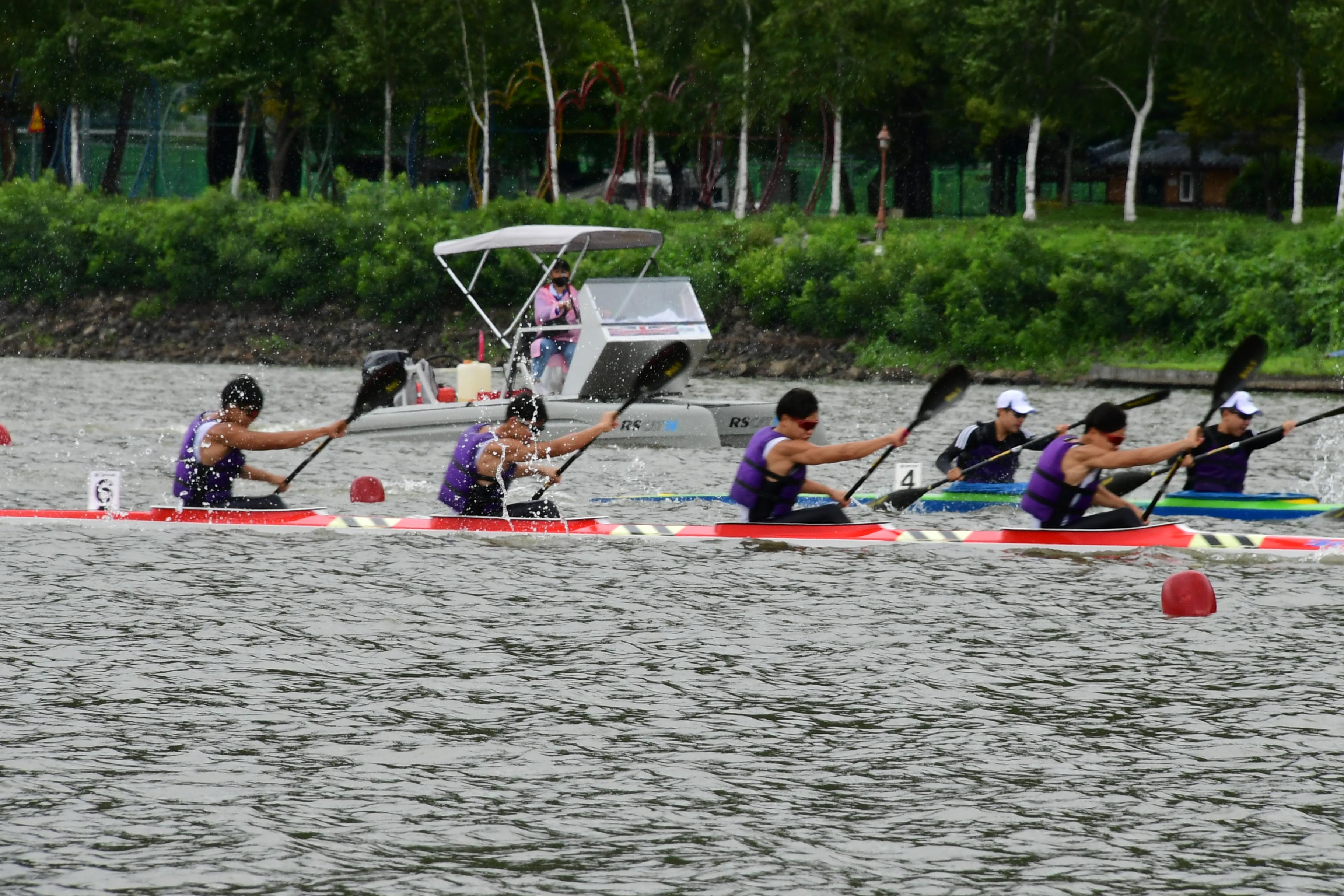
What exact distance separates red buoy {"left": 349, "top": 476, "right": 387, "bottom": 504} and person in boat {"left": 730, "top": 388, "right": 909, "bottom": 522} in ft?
15.1

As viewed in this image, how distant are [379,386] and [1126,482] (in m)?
6.49

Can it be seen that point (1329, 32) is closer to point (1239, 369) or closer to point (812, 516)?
point (1239, 369)

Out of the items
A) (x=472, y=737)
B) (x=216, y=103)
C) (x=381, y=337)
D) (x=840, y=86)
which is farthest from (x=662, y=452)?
(x=216, y=103)

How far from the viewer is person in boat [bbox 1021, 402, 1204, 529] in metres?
14.7

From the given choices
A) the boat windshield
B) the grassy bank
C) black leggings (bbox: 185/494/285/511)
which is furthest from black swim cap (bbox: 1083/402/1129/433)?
the grassy bank

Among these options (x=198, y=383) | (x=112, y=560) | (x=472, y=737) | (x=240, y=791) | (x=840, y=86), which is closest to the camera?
(x=240, y=791)

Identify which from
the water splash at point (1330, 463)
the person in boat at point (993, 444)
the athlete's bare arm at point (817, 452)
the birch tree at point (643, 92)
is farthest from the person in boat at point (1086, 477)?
the birch tree at point (643, 92)

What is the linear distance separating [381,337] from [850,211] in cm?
1633

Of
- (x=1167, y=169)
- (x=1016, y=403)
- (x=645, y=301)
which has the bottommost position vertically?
(x=1016, y=403)

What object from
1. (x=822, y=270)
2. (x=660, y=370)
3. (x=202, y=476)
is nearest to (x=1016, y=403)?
(x=660, y=370)

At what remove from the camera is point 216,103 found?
49.4 metres

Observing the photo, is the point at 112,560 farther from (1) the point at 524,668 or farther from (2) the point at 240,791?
(2) the point at 240,791

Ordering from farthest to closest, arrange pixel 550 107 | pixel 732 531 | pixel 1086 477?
pixel 550 107 → pixel 732 531 → pixel 1086 477

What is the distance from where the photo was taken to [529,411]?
50.0ft
